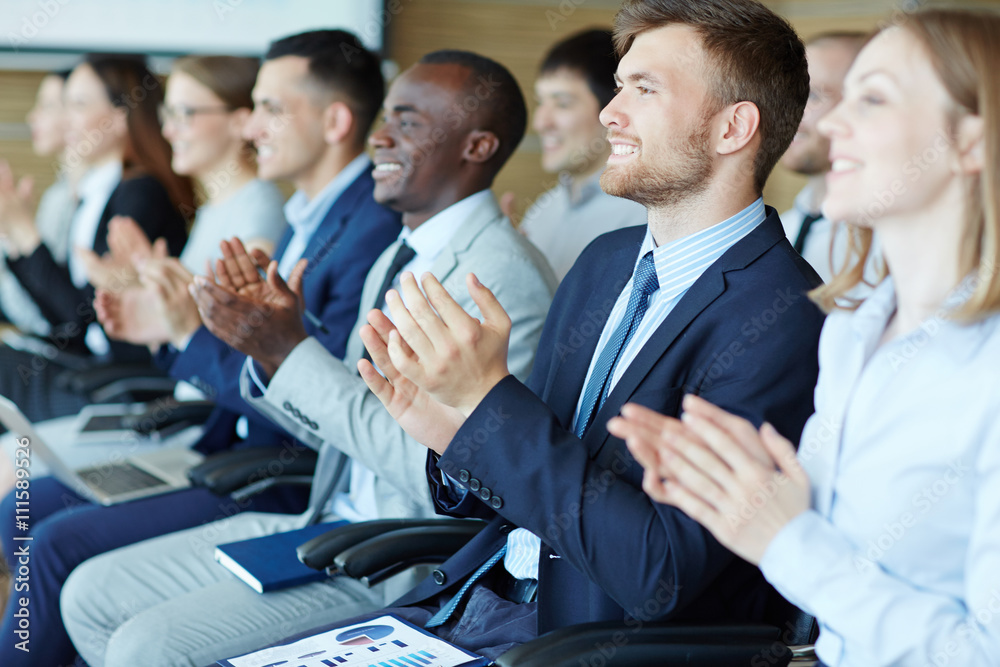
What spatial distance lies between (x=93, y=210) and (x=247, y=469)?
6.64ft

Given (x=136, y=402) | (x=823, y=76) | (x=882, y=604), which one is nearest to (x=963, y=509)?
(x=882, y=604)

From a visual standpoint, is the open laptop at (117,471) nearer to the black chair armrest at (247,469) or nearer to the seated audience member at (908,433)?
the black chair armrest at (247,469)

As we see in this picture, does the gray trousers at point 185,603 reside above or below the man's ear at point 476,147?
below

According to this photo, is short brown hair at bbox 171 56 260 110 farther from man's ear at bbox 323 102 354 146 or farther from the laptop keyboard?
the laptop keyboard

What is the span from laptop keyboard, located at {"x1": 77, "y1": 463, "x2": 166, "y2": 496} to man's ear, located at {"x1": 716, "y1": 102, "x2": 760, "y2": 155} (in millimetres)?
1599

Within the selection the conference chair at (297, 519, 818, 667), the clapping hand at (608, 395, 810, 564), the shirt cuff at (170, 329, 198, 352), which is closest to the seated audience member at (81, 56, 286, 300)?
the shirt cuff at (170, 329, 198, 352)

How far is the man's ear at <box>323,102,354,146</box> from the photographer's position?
A: 2600 mm

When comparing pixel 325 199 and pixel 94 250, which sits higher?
pixel 325 199

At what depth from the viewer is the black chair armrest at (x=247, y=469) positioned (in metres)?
2.00

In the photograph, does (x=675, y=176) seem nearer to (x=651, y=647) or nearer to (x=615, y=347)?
(x=615, y=347)

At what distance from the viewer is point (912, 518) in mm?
948

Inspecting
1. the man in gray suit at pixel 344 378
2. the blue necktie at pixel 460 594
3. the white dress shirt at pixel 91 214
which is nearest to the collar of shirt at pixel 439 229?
the man in gray suit at pixel 344 378

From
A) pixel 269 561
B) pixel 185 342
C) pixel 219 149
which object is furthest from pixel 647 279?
pixel 219 149

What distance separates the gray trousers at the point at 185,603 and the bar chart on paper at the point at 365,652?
329mm
